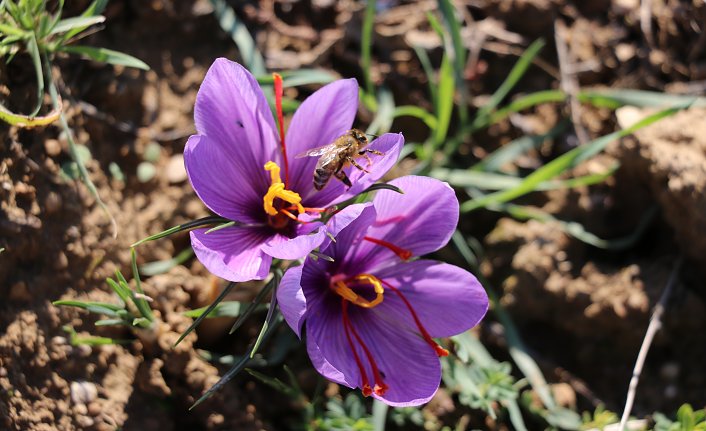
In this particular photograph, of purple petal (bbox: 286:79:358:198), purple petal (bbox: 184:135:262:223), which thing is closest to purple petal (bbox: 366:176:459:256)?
purple petal (bbox: 286:79:358:198)

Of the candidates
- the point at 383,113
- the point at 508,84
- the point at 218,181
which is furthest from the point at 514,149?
the point at 218,181

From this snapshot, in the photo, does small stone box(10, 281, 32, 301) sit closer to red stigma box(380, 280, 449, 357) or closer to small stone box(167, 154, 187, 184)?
Answer: small stone box(167, 154, 187, 184)

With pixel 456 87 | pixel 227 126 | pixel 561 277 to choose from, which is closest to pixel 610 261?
pixel 561 277

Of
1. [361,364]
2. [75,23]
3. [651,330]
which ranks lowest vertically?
[651,330]

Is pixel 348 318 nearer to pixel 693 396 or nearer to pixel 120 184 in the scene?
pixel 120 184

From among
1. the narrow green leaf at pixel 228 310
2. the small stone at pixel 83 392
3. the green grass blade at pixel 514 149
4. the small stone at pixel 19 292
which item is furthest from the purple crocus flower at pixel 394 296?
the green grass blade at pixel 514 149

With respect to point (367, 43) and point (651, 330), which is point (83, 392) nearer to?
point (367, 43)
